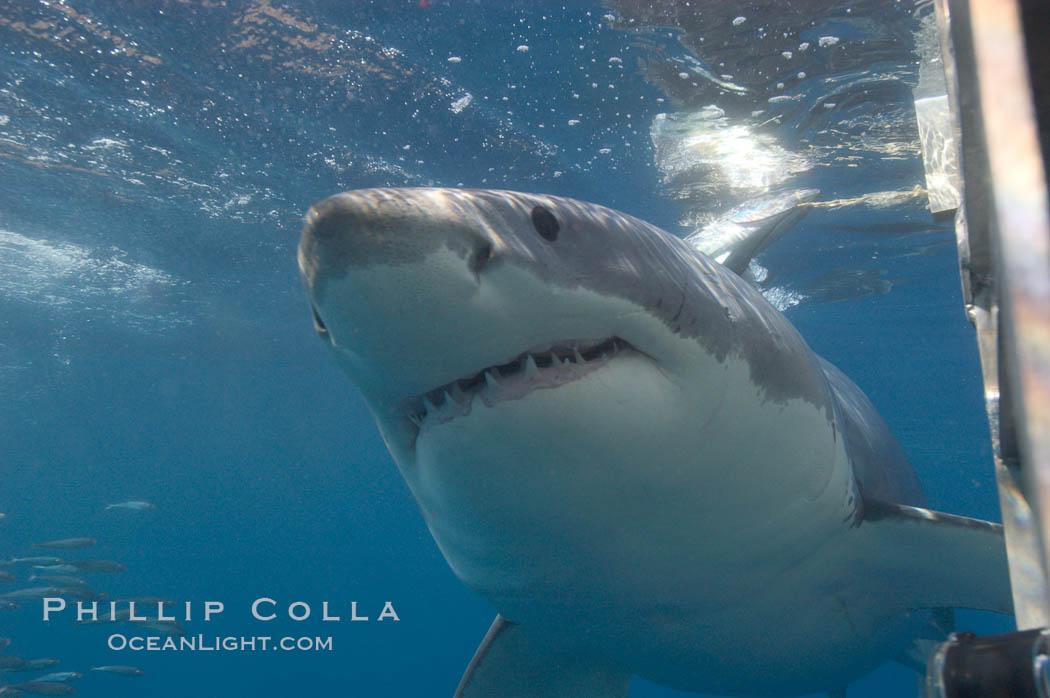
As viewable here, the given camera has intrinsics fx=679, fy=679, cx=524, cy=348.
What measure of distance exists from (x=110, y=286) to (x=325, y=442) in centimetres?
3953

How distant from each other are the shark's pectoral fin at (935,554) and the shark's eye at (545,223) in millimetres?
2016

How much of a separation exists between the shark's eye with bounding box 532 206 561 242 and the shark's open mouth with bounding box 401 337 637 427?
1.05ft

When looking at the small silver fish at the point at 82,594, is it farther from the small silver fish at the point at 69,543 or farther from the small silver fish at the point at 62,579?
the small silver fish at the point at 69,543

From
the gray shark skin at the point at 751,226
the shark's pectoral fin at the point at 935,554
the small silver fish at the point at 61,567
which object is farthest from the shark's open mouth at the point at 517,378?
the small silver fish at the point at 61,567

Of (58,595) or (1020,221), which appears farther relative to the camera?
(58,595)

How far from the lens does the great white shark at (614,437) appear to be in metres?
1.73

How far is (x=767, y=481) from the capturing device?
2492 millimetres

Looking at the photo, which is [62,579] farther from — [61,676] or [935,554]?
[935,554]

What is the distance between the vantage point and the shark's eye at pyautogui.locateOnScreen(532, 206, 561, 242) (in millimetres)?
1985

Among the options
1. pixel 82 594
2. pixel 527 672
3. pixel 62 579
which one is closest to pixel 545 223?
pixel 527 672

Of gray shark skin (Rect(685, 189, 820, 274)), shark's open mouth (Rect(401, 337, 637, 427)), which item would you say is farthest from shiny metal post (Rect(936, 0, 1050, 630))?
gray shark skin (Rect(685, 189, 820, 274))

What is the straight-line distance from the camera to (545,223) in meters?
2.01

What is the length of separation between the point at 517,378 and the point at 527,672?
2689mm

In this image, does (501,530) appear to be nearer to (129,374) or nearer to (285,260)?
(285,260)
